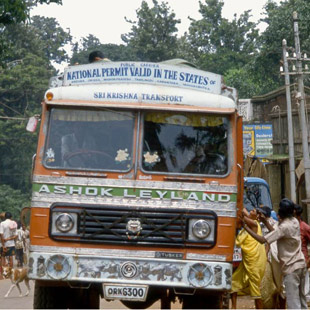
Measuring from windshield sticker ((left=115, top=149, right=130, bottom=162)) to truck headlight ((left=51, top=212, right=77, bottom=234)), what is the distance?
723mm

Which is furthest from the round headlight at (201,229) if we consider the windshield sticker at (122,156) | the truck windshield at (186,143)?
the windshield sticker at (122,156)

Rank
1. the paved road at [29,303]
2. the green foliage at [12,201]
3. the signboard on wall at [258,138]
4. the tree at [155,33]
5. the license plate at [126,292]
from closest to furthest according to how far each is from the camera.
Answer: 1. the license plate at [126,292]
2. the paved road at [29,303]
3. the signboard on wall at [258,138]
4. the green foliage at [12,201]
5. the tree at [155,33]

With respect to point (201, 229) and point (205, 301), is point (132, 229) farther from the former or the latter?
point (205, 301)

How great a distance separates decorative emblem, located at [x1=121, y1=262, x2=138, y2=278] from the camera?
7934mm

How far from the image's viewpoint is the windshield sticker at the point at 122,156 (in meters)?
8.26

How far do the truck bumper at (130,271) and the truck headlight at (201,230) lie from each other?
24cm

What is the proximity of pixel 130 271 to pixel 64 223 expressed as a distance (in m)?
0.82

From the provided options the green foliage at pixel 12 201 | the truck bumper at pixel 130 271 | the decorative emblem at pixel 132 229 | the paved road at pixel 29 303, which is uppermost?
the green foliage at pixel 12 201

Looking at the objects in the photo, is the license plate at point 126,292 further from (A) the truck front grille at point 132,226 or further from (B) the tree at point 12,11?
(B) the tree at point 12,11

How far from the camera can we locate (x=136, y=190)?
812 centimetres

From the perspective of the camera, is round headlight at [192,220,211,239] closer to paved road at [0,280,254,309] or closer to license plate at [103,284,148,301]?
license plate at [103,284,148,301]

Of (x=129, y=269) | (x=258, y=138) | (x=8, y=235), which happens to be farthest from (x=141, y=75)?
(x=258, y=138)

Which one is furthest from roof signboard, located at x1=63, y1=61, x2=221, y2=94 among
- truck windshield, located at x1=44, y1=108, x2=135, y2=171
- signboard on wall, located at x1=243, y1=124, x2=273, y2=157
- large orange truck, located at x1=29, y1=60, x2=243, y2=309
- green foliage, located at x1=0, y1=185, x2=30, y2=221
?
green foliage, located at x1=0, y1=185, x2=30, y2=221

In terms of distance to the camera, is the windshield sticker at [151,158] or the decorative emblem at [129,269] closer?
the decorative emblem at [129,269]
